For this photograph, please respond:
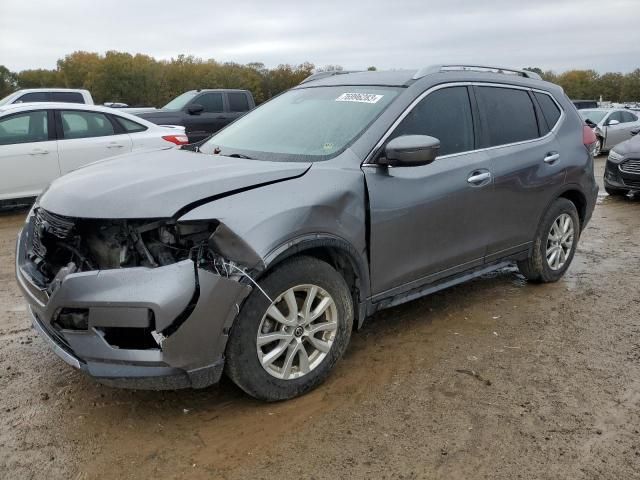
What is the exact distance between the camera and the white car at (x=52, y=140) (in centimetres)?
812

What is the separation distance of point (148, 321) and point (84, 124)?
274 inches

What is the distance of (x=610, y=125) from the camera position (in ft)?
57.5

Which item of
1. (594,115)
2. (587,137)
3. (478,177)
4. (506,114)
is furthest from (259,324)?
(594,115)

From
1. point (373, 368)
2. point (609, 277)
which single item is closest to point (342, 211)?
point (373, 368)

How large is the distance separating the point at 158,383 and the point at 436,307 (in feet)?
8.55

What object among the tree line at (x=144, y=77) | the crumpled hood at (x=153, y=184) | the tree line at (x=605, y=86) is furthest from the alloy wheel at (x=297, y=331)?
the tree line at (x=605, y=86)

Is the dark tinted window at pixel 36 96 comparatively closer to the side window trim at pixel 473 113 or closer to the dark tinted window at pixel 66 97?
the dark tinted window at pixel 66 97

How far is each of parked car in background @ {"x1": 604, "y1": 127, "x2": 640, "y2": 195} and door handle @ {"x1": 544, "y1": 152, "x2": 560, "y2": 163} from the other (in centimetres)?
600

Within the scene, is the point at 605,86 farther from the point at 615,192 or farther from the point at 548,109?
the point at 548,109

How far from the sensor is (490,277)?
5613 millimetres

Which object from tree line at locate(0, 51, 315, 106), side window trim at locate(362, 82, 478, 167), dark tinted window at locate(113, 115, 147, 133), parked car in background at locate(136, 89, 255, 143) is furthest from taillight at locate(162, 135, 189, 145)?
tree line at locate(0, 51, 315, 106)

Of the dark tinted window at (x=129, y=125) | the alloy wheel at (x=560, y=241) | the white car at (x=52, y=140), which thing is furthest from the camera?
the dark tinted window at (x=129, y=125)

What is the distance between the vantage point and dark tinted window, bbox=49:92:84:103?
14.7 m

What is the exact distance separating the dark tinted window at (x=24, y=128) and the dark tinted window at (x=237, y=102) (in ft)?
23.9
